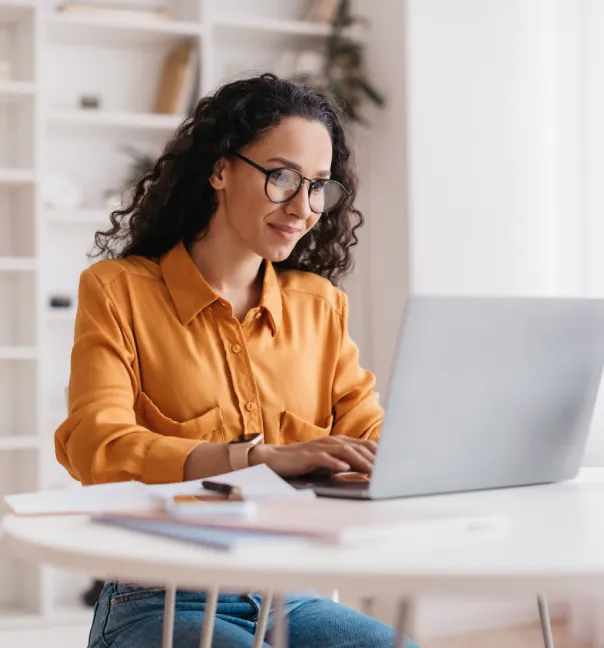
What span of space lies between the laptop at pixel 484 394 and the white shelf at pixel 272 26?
2717 mm

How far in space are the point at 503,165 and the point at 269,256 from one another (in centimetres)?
201

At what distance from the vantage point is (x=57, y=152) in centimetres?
364

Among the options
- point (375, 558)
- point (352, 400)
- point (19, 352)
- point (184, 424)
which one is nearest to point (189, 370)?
point (184, 424)

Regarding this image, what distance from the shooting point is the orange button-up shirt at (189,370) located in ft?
4.60

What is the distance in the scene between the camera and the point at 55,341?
3.62 meters

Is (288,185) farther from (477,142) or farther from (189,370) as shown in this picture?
(477,142)

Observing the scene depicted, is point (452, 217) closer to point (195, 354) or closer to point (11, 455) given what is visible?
point (11, 455)

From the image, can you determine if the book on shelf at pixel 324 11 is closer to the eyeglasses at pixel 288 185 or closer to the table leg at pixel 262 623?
the eyeglasses at pixel 288 185

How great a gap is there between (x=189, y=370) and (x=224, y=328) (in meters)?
0.10

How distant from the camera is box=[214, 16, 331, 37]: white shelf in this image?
3609mm

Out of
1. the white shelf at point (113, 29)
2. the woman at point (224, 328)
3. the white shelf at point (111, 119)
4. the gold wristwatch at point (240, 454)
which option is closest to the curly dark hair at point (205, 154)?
the woman at point (224, 328)

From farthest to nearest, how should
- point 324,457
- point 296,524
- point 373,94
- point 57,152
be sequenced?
point 57,152
point 373,94
point 324,457
point 296,524

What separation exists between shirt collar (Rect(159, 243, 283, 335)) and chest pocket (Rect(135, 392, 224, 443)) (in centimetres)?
14

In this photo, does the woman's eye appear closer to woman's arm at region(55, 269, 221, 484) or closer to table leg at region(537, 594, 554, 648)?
woman's arm at region(55, 269, 221, 484)
